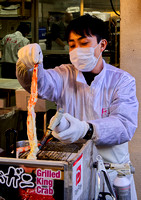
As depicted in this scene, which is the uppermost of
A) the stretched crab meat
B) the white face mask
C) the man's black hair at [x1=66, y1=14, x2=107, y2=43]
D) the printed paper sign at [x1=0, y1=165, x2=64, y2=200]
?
the man's black hair at [x1=66, y1=14, x2=107, y2=43]

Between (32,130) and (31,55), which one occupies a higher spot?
(31,55)

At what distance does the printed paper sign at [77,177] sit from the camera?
4.36ft

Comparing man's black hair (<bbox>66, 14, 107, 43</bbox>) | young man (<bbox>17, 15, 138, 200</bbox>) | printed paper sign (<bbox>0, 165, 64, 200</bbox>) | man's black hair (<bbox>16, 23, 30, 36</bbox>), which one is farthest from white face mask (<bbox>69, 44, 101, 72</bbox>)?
man's black hair (<bbox>16, 23, 30, 36</bbox>)

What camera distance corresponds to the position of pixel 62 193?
132cm

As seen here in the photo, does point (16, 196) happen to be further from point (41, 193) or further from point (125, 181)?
point (125, 181)

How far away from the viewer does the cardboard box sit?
434 centimetres

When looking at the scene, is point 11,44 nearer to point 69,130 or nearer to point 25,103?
point 25,103

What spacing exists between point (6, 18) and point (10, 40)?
0.96ft

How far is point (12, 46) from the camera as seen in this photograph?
4.89 m

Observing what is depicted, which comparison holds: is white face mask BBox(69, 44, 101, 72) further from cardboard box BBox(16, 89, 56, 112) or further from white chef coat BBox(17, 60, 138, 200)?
cardboard box BBox(16, 89, 56, 112)

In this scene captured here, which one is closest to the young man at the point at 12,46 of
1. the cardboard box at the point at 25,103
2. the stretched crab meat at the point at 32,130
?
the cardboard box at the point at 25,103

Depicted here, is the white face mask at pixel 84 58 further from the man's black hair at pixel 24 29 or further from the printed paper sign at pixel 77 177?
the man's black hair at pixel 24 29

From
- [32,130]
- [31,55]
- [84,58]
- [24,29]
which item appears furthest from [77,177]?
[24,29]

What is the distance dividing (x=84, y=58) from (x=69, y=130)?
0.90m
